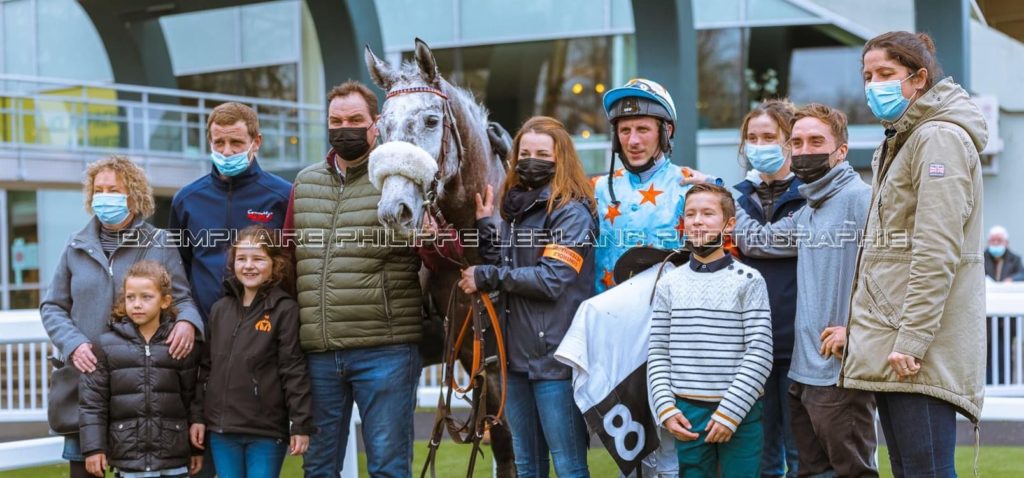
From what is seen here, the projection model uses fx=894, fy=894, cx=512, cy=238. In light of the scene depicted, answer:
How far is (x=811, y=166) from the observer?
10.1 ft

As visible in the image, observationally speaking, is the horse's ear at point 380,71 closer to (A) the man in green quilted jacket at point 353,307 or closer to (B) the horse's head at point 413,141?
(B) the horse's head at point 413,141

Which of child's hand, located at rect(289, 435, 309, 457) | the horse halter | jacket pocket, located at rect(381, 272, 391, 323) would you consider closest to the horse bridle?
the horse halter

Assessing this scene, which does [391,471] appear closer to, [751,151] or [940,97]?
[751,151]

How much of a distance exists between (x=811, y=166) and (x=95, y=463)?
283cm

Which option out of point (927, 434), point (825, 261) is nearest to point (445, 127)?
point (825, 261)

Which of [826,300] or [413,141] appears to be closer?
[826,300]

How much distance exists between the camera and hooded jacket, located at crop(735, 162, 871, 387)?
2.99 m

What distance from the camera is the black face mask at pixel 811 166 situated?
3070 millimetres

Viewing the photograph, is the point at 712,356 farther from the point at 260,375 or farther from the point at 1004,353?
the point at 1004,353

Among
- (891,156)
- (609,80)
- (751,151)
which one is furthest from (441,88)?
(609,80)

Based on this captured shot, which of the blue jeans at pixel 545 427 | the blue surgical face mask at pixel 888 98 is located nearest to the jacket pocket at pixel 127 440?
the blue jeans at pixel 545 427

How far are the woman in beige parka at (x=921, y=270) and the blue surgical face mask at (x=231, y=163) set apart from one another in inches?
92.5

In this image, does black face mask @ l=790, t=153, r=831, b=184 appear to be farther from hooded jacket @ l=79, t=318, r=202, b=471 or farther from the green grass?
the green grass

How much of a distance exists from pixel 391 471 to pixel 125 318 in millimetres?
1183
